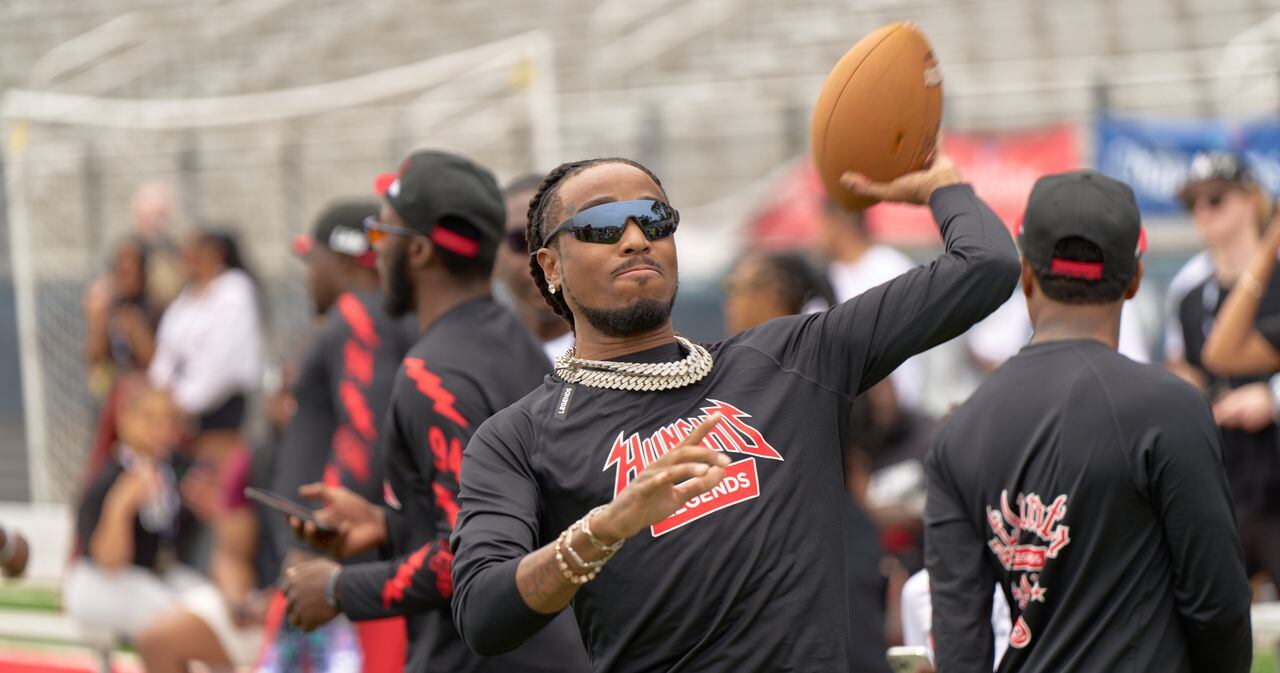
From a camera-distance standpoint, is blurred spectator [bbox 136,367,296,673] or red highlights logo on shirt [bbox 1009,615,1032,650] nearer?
red highlights logo on shirt [bbox 1009,615,1032,650]

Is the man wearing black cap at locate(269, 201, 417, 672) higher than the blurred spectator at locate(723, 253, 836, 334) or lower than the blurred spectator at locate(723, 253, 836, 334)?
lower

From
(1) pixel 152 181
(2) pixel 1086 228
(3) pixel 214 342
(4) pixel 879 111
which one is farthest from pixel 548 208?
(1) pixel 152 181

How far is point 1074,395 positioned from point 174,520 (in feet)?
18.5

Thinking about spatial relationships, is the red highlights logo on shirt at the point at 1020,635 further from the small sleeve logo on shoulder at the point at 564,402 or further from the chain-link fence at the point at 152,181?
the chain-link fence at the point at 152,181

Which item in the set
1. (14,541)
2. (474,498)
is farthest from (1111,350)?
(14,541)

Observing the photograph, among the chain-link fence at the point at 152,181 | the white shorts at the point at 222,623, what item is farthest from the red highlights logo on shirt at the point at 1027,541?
the chain-link fence at the point at 152,181

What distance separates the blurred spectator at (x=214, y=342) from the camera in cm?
958

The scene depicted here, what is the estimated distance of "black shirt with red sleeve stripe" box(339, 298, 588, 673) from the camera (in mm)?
3660

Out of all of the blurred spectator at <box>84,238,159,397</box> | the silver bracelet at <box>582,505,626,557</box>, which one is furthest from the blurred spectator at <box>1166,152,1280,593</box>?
the blurred spectator at <box>84,238,159,397</box>

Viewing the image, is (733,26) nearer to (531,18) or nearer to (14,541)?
(531,18)

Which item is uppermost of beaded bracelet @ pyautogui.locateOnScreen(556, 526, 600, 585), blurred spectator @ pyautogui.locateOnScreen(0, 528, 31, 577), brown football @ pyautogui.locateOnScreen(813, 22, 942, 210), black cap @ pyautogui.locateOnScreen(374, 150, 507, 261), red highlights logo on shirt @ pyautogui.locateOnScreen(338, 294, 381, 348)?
brown football @ pyautogui.locateOnScreen(813, 22, 942, 210)

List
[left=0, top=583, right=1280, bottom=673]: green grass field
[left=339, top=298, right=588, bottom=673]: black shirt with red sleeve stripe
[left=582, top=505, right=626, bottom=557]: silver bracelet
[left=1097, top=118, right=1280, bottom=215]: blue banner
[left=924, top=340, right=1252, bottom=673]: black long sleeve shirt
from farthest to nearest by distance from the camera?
[left=0, top=583, right=1280, bottom=673]: green grass field → [left=1097, top=118, right=1280, bottom=215]: blue banner → [left=339, top=298, right=588, bottom=673]: black shirt with red sleeve stripe → [left=924, top=340, right=1252, bottom=673]: black long sleeve shirt → [left=582, top=505, right=626, bottom=557]: silver bracelet

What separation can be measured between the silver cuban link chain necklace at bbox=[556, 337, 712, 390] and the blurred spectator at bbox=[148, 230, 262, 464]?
6995mm

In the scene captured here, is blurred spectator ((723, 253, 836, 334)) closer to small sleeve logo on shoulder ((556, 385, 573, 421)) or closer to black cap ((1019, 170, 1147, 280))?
black cap ((1019, 170, 1147, 280))
